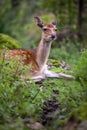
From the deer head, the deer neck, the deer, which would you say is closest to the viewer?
the deer

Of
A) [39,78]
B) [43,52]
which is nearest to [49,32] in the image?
[43,52]

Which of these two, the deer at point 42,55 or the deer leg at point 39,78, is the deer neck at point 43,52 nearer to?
the deer at point 42,55

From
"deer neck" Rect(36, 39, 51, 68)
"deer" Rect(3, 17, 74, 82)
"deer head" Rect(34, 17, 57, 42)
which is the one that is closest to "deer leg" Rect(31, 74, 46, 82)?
"deer" Rect(3, 17, 74, 82)

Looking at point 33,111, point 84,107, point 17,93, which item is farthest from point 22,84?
point 84,107

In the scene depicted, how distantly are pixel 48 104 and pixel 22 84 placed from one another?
839mm

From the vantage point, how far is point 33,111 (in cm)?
791

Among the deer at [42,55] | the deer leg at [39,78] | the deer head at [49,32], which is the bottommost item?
the deer leg at [39,78]

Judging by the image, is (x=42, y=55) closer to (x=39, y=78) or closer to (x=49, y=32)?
(x=49, y=32)

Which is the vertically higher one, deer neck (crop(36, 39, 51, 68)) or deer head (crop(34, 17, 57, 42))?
deer head (crop(34, 17, 57, 42))

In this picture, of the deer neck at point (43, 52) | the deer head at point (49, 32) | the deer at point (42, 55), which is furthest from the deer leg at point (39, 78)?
the deer head at point (49, 32)

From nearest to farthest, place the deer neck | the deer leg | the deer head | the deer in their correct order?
the deer leg
the deer
the deer head
the deer neck

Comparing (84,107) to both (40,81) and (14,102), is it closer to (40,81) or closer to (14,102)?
(14,102)

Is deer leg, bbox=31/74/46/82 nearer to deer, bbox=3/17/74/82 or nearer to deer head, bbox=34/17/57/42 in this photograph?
deer, bbox=3/17/74/82

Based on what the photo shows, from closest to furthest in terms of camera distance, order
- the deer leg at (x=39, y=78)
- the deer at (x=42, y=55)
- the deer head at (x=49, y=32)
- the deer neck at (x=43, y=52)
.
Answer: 1. the deer leg at (x=39, y=78)
2. the deer at (x=42, y=55)
3. the deer head at (x=49, y=32)
4. the deer neck at (x=43, y=52)
